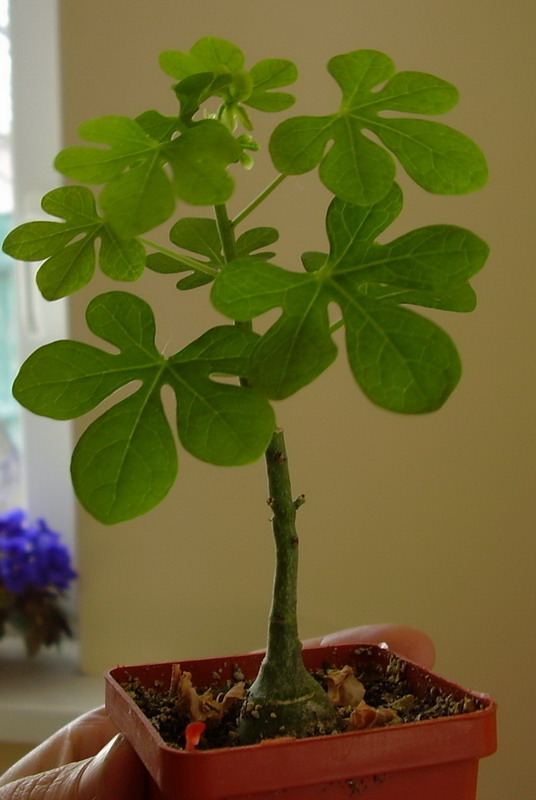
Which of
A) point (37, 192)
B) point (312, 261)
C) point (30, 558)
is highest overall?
point (37, 192)

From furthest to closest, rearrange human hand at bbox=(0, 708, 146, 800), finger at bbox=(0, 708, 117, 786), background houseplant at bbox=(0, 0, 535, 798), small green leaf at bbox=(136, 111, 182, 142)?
background houseplant at bbox=(0, 0, 535, 798)
finger at bbox=(0, 708, 117, 786)
human hand at bbox=(0, 708, 146, 800)
small green leaf at bbox=(136, 111, 182, 142)

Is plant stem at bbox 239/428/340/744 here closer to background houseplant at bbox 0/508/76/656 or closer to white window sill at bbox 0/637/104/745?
white window sill at bbox 0/637/104/745

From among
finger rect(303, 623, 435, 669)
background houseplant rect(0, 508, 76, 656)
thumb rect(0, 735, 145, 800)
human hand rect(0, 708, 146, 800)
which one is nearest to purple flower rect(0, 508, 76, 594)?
background houseplant rect(0, 508, 76, 656)

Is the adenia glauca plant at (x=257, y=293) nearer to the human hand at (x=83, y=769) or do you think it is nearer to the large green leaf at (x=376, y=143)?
the large green leaf at (x=376, y=143)

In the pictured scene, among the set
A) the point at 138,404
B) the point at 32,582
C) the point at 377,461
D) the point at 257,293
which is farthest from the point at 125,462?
the point at 32,582

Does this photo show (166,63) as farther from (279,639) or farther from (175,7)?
(175,7)

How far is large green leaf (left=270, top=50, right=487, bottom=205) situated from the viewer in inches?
25.8

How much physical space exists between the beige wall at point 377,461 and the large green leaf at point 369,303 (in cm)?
111

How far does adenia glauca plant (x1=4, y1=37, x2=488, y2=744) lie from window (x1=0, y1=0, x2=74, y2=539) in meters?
1.56

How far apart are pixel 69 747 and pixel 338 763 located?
2.35 feet

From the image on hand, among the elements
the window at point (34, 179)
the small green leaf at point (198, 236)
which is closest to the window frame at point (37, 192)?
the window at point (34, 179)

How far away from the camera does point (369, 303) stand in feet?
2.14

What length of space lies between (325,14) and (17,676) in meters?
1.70

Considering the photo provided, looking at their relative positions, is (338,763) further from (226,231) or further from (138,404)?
(226,231)
